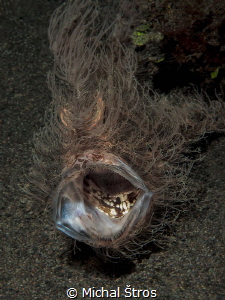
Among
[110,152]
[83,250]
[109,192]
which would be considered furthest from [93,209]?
[110,152]

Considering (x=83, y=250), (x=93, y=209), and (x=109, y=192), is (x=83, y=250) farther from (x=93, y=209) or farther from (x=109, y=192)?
(x=109, y=192)

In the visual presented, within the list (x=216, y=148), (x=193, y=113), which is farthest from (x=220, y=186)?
Answer: (x=193, y=113)

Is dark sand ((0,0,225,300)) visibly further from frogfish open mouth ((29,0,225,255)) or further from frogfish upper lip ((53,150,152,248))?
frogfish upper lip ((53,150,152,248))

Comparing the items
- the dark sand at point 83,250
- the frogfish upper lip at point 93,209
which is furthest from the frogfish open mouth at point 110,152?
the dark sand at point 83,250

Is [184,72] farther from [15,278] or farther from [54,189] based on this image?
[15,278]

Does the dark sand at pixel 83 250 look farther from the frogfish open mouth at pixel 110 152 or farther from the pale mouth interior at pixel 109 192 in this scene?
the pale mouth interior at pixel 109 192

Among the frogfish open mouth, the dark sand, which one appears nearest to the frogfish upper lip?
the frogfish open mouth
